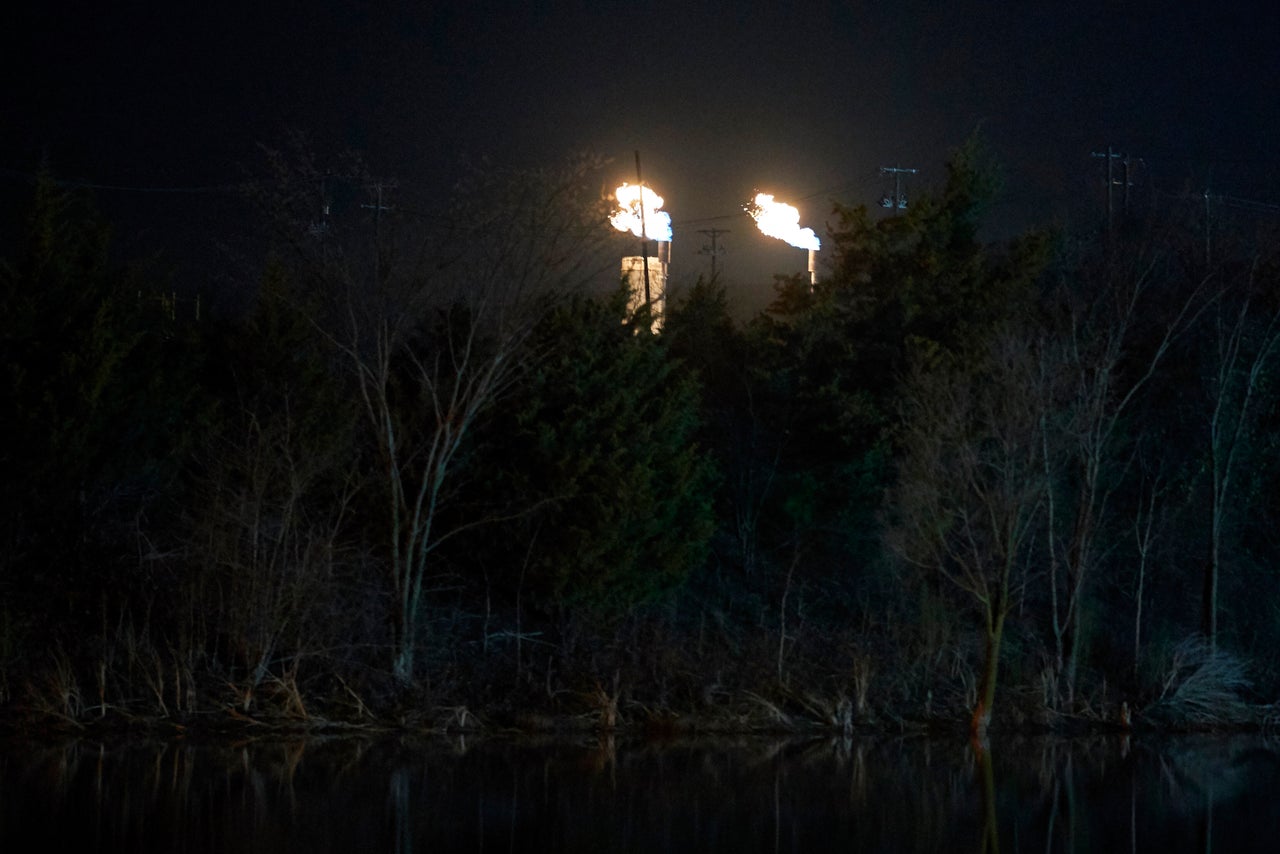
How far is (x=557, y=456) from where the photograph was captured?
78.9ft

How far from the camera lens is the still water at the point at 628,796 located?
42.3 feet

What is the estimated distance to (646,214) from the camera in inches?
1351

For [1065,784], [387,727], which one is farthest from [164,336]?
[1065,784]

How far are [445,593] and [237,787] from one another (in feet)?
32.2

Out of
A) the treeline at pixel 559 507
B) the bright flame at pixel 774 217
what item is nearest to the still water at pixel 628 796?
the treeline at pixel 559 507

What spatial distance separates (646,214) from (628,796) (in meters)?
21.1

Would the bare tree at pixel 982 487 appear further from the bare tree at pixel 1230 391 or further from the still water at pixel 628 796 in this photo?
the bare tree at pixel 1230 391

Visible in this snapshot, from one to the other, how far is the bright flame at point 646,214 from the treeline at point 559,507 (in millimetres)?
6222

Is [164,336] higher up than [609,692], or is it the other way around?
[164,336]

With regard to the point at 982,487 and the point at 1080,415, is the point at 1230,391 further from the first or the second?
the point at 982,487

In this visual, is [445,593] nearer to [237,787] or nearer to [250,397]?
[250,397]

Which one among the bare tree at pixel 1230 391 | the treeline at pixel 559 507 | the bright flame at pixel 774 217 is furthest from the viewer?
the bright flame at pixel 774 217

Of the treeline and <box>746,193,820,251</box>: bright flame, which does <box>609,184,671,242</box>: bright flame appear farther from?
the treeline

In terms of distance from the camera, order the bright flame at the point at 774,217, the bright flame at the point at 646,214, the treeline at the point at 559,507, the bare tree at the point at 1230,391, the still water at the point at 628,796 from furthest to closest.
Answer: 1. the bright flame at the point at 774,217
2. the bright flame at the point at 646,214
3. the bare tree at the point at 1230,391
4. the treeline at the point at 559,507
5. the still water at the point at 628,796
